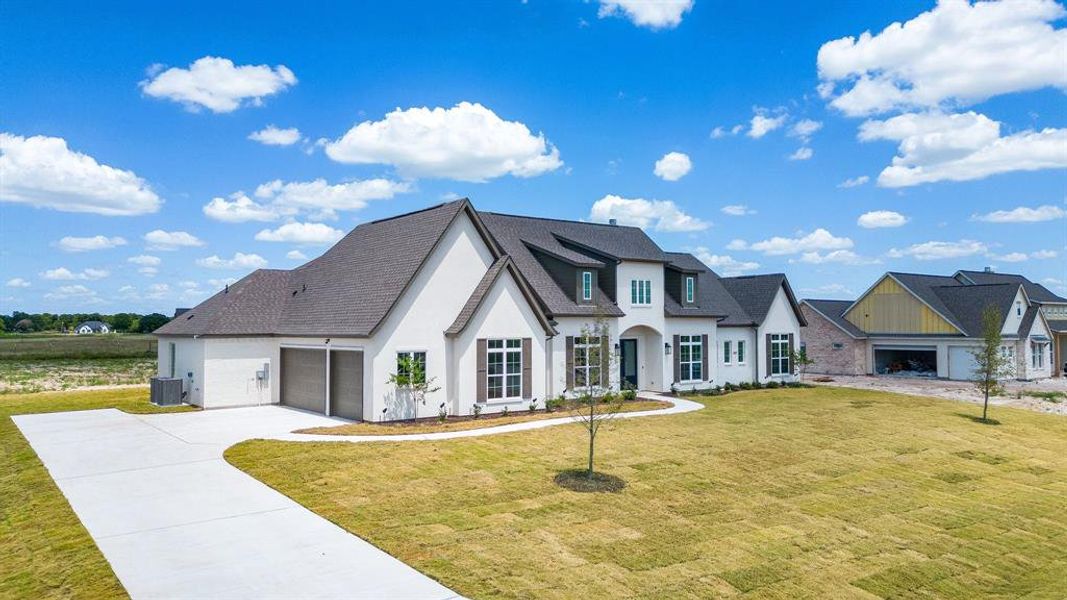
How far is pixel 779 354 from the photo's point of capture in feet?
117

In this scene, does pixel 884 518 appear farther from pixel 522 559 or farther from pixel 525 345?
pixel 525 345

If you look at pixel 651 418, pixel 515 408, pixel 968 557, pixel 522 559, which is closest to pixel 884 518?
pixel 968 557

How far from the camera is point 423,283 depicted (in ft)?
69.4

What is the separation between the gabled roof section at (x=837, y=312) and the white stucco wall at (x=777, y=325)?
979cm

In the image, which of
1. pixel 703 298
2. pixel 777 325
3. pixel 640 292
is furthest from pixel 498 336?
pixel 777 325

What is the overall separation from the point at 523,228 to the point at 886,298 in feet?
93.4

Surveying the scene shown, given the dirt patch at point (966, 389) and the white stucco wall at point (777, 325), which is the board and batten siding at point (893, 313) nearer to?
the dirt patch at point (966, 389)

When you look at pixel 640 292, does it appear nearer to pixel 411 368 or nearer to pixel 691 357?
pixel 691 357

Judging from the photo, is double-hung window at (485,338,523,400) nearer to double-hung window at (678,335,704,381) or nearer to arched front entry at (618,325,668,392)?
arched front entry at (618,325,668,392)

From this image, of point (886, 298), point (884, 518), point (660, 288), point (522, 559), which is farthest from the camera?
point (886, 298)

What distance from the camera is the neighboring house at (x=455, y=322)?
20938 millimetres

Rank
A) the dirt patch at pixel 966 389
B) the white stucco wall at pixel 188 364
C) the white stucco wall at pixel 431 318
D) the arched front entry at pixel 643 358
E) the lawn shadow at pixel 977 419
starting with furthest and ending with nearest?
the dirt patch at pixel 966 389, the arched front entry at pixel 643 358, the lawn shadow at pixel 977 419, the white stucco wall at pixel 188 364, the white stucco wall at pixel 431 318

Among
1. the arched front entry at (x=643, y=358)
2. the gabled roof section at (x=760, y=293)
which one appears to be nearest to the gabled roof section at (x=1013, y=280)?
the gabled roof section at (x=760, y=293)

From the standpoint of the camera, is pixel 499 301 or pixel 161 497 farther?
pixel 499 301
